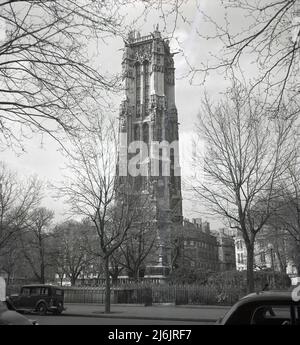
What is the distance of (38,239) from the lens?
183 ft

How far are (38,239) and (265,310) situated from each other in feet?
177

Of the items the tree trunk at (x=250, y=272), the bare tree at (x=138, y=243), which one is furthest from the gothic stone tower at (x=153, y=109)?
the tree trunk at (x=250, y=272)

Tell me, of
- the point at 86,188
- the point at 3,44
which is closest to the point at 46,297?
the point at 86,188

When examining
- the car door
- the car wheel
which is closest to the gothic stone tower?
the car door

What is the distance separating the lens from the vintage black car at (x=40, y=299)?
82.5ft

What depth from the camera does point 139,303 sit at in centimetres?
3375

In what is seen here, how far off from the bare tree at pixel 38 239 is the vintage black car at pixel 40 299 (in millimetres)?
23808

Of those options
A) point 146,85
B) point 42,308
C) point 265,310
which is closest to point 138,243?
point 42,308

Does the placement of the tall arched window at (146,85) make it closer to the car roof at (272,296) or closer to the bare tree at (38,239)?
the bare tree at (38,239)

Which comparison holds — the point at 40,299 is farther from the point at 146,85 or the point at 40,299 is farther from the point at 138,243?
the point at 146,85

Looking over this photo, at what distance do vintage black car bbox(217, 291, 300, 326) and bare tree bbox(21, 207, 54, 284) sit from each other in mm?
46971

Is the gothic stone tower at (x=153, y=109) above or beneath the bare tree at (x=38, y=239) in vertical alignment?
above

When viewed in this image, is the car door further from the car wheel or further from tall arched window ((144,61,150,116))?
tall arched window ((144,61,150,116))
